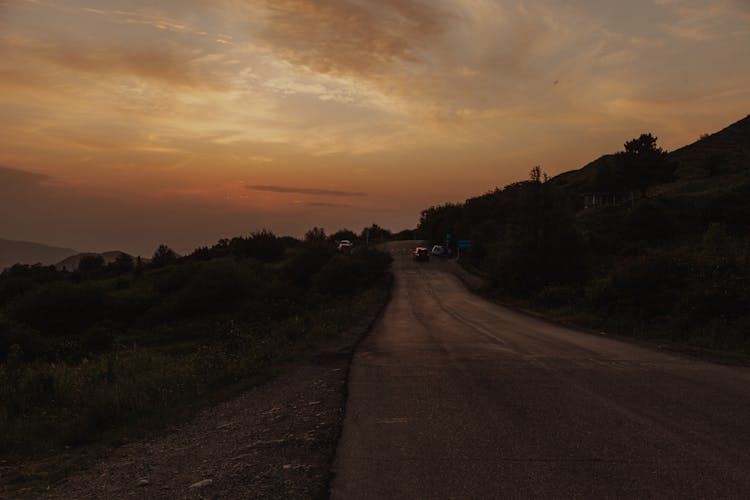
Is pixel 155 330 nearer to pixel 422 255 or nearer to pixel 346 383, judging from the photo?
pixel 346 383

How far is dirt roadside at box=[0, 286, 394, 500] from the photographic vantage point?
561 cm

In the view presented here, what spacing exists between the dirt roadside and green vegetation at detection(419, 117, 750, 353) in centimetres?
1297

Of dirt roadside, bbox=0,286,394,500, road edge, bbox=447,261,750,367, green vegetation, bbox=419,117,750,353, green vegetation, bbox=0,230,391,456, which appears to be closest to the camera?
dirt roadside, bbox=0,286,394,500

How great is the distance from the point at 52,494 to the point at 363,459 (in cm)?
346

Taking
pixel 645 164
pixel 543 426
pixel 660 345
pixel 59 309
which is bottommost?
pixel 59 309

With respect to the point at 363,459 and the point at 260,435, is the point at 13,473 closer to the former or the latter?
the point at 260,435

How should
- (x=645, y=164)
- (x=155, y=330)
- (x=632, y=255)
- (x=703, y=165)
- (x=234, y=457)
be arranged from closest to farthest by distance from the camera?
(x=234, y=457), (x=155, y=330), (x=632, y=255), (x=645, y=164), (x=703, y=165)

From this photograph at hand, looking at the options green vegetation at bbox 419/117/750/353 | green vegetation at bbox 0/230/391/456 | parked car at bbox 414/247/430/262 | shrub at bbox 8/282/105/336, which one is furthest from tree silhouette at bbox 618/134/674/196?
shrub at bbox 8/282/105/336

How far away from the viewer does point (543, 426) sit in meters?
7.24

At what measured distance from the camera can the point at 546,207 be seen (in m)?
38.1

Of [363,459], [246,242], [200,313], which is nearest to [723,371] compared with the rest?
[363,459]

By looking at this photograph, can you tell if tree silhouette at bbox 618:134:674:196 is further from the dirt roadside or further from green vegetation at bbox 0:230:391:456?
the dirt roadside

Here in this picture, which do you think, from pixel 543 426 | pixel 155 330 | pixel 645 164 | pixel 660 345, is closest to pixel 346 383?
pixel 543 426

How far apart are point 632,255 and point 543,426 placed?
1970 inches
